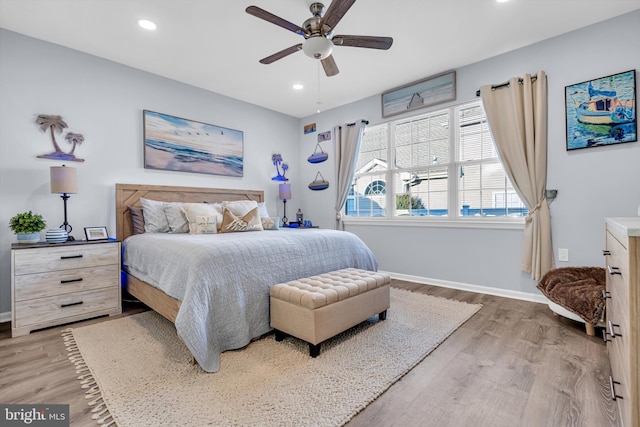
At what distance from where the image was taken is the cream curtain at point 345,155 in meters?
4.48

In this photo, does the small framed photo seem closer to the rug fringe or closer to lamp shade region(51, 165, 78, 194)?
lamp shade region(51, 165, 78, 194)

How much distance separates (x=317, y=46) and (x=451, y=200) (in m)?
2.44

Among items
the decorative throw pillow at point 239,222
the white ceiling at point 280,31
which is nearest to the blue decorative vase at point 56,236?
the decorative throw pillow at point 239,222

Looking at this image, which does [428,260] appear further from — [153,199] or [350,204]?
[153,199]

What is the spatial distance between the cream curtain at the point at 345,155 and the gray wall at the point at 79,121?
6.12 feet

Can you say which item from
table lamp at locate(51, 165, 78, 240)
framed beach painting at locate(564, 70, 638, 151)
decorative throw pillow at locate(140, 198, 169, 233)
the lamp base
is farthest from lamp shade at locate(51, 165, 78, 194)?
framed beach painting at locate(564, 70, 638, 151)

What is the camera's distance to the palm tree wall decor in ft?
9.43

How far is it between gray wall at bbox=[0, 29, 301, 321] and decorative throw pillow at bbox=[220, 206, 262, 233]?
3.53 feet

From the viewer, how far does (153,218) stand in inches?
130

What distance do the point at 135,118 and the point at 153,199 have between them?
0.96 metres

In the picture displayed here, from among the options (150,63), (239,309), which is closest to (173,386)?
(239,309)

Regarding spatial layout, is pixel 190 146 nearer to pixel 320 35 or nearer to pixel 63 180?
pixel 63 180

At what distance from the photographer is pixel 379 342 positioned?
2172 millimetres

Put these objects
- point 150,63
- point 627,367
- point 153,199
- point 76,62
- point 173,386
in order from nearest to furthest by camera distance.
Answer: point 627,367
point 173,386
point 76,62
point 150,63
point 153,199
